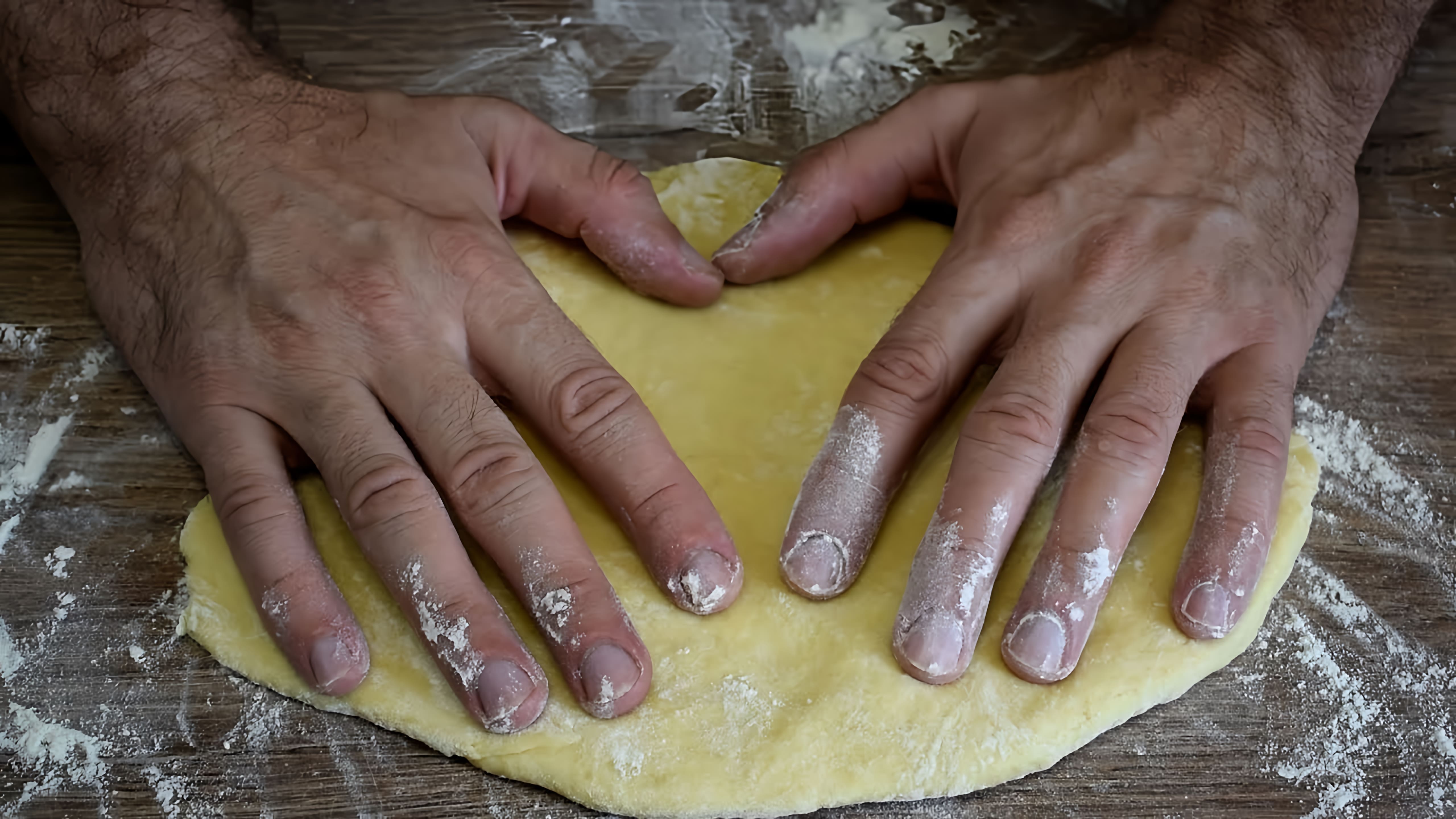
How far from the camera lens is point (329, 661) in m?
1.06

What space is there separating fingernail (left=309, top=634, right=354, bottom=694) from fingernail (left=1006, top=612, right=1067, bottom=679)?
710 mm

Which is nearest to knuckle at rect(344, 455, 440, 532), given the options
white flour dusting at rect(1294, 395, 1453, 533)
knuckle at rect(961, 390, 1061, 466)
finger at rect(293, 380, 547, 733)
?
finger at rect(293, 380, 547, 733)

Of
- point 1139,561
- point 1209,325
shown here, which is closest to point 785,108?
point 1209,325

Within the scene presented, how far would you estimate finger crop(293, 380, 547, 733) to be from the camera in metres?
1.02

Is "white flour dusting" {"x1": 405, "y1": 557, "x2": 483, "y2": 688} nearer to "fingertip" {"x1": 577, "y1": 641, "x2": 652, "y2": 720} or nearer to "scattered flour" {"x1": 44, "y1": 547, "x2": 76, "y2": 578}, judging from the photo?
"fingertip" {"x1": 577, "y1": 641, "x2": 652, "y2": 720}

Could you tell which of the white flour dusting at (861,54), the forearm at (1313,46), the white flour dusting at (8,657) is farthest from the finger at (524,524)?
the forearm at (1313,46)

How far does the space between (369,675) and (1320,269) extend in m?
1.34

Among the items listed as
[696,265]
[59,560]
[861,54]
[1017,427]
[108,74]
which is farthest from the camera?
[861,54]

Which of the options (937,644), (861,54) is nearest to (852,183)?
(861,54)

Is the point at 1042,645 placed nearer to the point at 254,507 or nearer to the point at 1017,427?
the point at 1017,427

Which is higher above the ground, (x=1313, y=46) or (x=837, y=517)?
(x=1313, y=46)

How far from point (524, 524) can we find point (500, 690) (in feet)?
0.57

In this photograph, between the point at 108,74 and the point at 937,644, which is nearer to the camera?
the point at 937,644

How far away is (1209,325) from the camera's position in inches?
48.0
